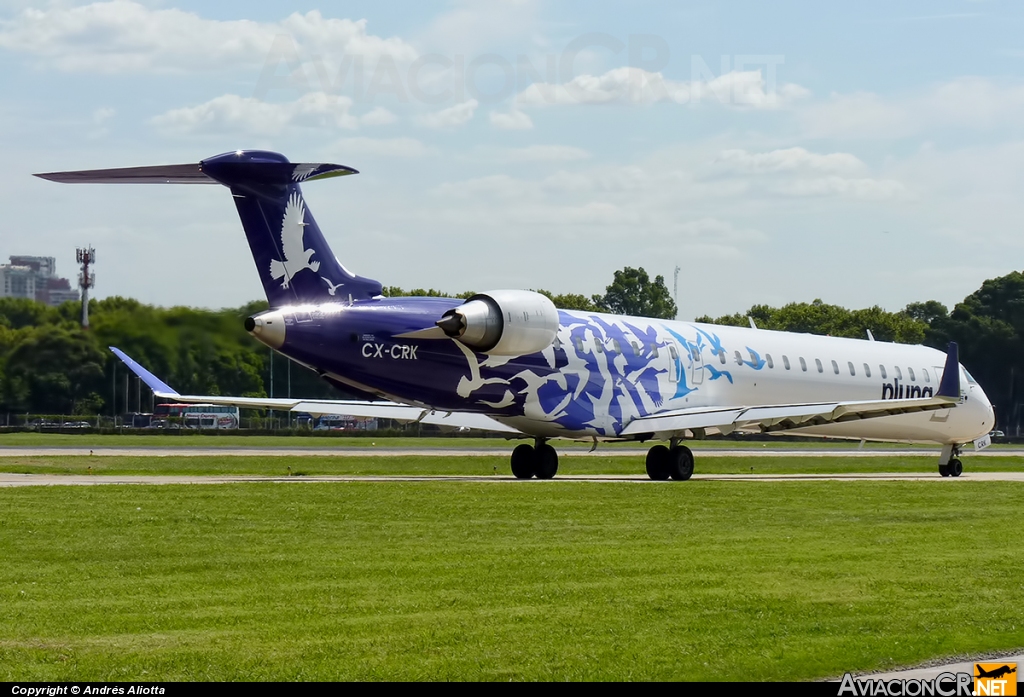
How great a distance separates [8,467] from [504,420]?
43.6 feet

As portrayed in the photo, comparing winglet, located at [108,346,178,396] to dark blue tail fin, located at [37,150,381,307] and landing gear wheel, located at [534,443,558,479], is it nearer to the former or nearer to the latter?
dark blue tail fin, located at [37,150,381,307]

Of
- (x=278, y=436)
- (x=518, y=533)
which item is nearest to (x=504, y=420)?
(x=518, y=533)

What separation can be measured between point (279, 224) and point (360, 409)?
19.2 feet

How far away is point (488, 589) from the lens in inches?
513

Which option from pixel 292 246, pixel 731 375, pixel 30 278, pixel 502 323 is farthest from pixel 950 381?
pixel 30 278

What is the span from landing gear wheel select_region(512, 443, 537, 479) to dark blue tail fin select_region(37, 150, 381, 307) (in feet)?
18.9

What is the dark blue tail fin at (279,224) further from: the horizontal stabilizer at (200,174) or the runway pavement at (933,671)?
the runway pavement at (933,671)

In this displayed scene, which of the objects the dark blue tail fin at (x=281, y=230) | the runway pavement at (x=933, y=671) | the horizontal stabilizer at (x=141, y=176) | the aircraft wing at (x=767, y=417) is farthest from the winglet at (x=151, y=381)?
the runway pavement at (x=933, y=671)

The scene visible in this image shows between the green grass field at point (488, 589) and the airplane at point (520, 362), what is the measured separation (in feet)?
19.5

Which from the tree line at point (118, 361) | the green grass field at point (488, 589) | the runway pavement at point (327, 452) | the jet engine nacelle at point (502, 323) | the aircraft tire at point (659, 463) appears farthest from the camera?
the runway pavement at point (327, 452)

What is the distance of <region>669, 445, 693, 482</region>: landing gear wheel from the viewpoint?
31.9 metres

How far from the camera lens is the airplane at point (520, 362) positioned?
27328 millimetres

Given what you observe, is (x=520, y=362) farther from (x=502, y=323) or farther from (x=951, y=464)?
(x=951, y=464)

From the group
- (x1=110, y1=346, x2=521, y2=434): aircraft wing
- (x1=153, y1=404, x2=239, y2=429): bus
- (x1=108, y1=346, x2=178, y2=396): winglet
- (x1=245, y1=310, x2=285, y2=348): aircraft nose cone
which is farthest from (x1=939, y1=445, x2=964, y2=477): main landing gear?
(x1=153, y1=404, x2=239, y2=429): bus
